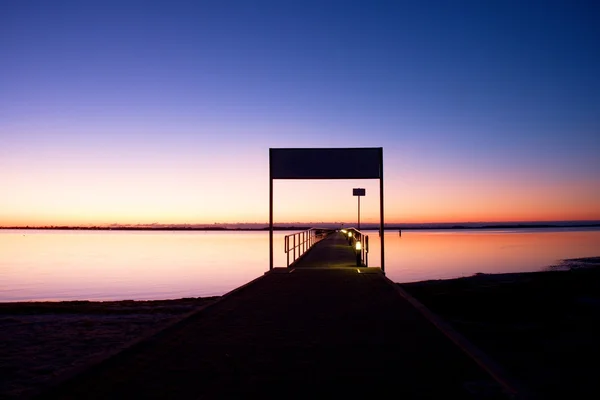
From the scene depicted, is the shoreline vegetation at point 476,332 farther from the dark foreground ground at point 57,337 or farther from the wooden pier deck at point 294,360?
the wooden pier deck at point 294,360

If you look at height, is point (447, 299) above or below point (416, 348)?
below

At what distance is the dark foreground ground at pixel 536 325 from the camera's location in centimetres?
726

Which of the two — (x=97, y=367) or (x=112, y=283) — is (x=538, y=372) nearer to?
(x=97, y=367)

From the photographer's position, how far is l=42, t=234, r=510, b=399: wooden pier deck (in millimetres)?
4691

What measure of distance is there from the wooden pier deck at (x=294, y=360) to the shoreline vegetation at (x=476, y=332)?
483mm

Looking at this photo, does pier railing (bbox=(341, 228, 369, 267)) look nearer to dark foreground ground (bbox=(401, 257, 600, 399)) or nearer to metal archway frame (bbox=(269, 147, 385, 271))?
metal archway frame (bbox=(269, 147, 385, 271))

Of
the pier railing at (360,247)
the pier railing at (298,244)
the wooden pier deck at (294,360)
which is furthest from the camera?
the pier railing at (298,244)

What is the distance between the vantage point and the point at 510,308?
51.8 ft

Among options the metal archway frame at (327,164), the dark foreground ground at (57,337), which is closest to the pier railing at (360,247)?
the metal archway frame at (327,164)

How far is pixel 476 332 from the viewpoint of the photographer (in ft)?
36.1

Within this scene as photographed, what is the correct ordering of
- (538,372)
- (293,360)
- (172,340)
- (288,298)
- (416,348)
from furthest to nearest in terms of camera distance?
1. (288,298)
2. (538,372)
3. (172,340)
4. (416,348)
5. (293,360)

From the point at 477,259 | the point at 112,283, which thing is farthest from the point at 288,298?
the point at 477,259

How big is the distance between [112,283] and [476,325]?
23.9m

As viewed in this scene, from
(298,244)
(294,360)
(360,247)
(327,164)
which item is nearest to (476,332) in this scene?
(294,360)
